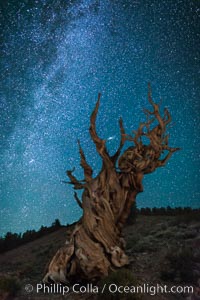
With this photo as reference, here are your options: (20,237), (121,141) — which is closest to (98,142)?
(121,141)

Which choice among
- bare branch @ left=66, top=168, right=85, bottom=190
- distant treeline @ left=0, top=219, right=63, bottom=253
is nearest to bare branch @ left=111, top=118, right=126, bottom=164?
bare branch @ left=66, top=168, right=85, bottom=190

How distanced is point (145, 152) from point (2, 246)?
18299mm

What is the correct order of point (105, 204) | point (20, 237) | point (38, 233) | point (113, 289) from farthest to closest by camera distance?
1. point (38, 233)
2. point (20, 237)
3. point (105, 204)
4. point (113, 289)

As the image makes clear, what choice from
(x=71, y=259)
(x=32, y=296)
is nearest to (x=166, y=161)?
(x=71, y=259)

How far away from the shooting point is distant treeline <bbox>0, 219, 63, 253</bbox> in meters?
23.4

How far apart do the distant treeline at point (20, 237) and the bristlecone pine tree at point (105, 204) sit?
1615 centimetres

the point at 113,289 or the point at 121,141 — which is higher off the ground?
the point at 121,141

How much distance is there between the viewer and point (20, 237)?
2569cm

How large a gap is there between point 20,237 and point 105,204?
19435 millimetres

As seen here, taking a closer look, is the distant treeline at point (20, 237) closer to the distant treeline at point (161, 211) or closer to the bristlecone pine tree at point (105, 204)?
the distant treeline at point (161, 211)

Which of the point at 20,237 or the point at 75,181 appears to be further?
the point at 20,237

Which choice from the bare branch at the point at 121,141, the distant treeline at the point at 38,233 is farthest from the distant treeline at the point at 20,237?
the bare branch at the point at 121,141

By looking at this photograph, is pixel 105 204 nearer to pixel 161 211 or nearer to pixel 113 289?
pixel 113 289

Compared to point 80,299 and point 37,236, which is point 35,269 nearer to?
point 80,299
